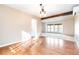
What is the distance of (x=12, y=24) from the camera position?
4.79 m

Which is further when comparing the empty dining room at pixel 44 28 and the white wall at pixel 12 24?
the white wall at pixel 12 24

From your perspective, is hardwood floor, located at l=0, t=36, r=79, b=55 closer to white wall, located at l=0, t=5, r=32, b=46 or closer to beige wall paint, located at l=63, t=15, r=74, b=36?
beige wall paint, located at l=63, t=15, r=74, b=36

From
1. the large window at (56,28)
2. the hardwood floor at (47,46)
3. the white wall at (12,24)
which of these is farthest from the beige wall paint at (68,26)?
the white wall at (12,24)

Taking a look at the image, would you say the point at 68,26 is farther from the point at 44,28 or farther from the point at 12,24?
the point at 12,24

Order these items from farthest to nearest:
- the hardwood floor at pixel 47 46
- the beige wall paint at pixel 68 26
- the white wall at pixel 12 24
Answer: the white wall at pixel 12 24 < the beige wall paint at pixel 68 26 < the hardwood floor at pixel 47 46

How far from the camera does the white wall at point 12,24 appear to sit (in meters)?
4.30

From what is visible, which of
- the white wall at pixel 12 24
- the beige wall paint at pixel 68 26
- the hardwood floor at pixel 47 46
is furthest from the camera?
the white wall at pixel 12 24

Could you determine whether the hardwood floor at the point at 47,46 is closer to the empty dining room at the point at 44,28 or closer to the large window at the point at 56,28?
the empty dining room at the point at 44,28

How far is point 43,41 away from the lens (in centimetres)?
432

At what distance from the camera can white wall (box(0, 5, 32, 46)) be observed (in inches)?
169

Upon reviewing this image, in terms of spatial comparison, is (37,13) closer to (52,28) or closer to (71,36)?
(52,28)

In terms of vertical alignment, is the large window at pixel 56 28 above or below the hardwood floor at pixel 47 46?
above

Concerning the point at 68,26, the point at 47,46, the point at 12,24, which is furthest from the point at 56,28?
the point at 12,24

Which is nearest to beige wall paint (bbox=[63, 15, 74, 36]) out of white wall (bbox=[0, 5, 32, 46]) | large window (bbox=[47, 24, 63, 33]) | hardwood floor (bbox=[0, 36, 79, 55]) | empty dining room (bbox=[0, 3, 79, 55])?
empty dining room (bbox=[0, 3, 79, 55])
